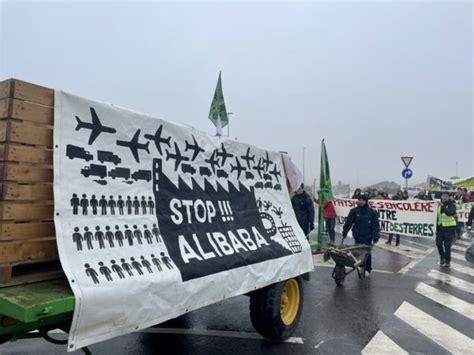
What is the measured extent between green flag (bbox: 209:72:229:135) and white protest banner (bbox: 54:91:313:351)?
13.3 ft

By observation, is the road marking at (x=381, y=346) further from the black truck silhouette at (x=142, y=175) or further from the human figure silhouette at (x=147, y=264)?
the black truck silhouette at (x=142, y=175)

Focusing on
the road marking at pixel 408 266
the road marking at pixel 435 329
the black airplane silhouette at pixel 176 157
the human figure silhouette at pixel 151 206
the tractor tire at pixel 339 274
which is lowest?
the road marking at pixel 435 329

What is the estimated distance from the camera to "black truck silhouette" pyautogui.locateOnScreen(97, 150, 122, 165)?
10.5 feet

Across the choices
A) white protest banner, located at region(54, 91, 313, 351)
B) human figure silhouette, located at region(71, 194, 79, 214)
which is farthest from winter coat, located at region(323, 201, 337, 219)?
human figure silhouette, located at region(71, 194, 79, 214)

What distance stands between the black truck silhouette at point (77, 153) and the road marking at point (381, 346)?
3774 mm

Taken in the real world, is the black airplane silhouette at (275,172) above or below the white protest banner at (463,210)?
above

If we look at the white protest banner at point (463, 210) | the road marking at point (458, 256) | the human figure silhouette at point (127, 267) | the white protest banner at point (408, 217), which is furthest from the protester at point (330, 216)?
the human figure silhouette at point (127, 267)

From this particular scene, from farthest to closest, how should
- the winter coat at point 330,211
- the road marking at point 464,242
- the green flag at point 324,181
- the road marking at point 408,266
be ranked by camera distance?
1. the road marking at point 464,242
2. the winter coat at point 330,211
3. the road marking at point 408,266
4. the green flag at point 324,181

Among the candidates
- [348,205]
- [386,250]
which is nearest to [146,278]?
[386,250]

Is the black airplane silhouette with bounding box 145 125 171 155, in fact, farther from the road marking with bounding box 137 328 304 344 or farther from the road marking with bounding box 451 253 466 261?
the road marking with bounding box 451 253 466 261

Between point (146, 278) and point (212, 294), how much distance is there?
857 millimetres

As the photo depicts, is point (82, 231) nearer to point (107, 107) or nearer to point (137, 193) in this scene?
point (137, 193)

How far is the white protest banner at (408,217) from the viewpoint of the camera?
12.9m

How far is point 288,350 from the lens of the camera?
477cm
